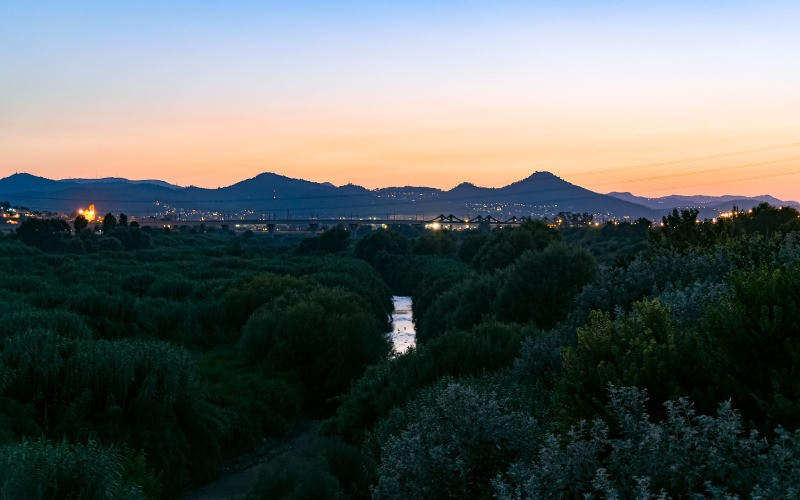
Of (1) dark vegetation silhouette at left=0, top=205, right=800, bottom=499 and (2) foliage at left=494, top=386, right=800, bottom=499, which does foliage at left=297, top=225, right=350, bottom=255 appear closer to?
(1) dark vegetation silhouette at left=0, top=205, right=800, bottom=499

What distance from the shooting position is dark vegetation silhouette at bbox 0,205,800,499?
9875 millimetres

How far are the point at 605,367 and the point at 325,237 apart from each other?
105859 mm

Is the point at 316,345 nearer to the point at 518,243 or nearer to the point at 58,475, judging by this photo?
the point at 58,475

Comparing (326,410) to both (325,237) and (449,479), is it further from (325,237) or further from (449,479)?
(325,237)

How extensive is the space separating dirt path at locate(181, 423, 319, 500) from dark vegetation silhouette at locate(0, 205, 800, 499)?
56 cm

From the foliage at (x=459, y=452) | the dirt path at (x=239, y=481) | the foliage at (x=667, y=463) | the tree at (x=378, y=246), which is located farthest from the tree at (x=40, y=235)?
the foliage at (x=667, y=463)

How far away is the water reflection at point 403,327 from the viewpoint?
155 feet

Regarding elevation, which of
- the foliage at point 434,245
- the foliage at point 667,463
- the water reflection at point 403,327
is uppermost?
the foliage at point 667,463

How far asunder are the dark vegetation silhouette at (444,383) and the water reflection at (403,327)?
4.78 ft

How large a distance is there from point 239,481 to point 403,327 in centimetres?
3309

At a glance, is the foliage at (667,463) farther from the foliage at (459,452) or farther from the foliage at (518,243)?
the foliage at (518,243)

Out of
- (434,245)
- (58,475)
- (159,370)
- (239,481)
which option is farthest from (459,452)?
(434,245)

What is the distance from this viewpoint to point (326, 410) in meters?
32.4

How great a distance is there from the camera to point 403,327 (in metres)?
56.1
